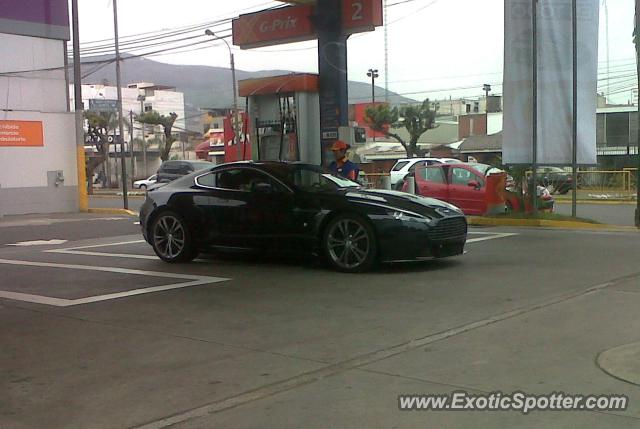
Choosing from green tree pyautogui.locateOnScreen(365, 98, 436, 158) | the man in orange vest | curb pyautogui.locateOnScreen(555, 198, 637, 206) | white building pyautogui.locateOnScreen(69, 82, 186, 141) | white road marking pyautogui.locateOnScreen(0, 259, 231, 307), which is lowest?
curb pyautogui.locateOnScreen(555, 198, 637, 206)

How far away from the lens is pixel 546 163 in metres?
15.7

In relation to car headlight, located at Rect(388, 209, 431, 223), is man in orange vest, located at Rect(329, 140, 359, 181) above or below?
above

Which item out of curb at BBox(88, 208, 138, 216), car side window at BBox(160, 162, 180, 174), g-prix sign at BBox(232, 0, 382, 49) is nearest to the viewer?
g-prix sign at BBox(232, 0, 382, 49)

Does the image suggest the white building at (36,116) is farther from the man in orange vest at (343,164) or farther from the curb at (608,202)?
the curb at (608,202)

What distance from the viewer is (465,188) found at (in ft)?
55.7

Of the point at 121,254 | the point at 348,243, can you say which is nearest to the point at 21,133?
the point at 121,254

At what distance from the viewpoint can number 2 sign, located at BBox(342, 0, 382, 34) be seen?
15.5m

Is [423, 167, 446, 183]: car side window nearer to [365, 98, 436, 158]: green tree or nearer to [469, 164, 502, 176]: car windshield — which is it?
[469, 164, 502, 176]: car windshield

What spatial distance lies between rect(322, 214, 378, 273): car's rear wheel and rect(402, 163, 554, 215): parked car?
7.98 m

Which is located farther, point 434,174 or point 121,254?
point 434,174

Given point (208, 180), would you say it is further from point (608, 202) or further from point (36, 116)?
point (608, 202)

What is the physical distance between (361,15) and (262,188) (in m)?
7.47

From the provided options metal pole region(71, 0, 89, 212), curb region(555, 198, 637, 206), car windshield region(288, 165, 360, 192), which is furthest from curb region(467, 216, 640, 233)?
metal pole region(71, 0, 89, 212)

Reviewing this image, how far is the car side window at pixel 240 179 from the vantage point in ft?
32.1
